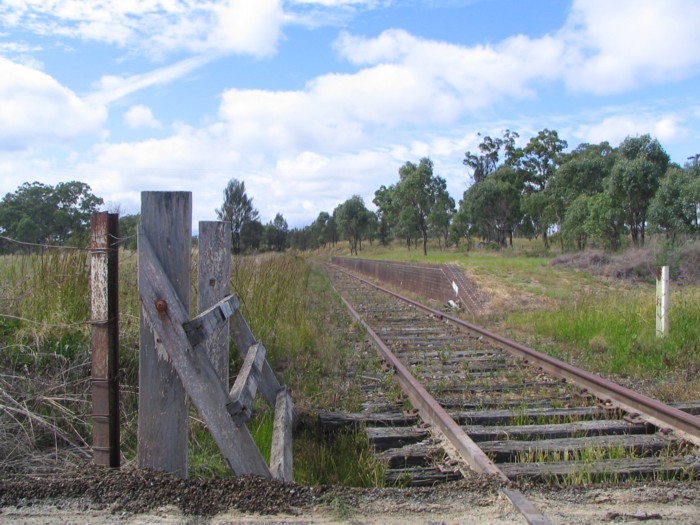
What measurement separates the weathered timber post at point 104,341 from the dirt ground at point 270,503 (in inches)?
5.5

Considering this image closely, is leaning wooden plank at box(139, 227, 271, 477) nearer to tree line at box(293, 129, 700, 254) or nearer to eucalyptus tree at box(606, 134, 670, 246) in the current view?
tree line at box(293, 129, 700, 254)

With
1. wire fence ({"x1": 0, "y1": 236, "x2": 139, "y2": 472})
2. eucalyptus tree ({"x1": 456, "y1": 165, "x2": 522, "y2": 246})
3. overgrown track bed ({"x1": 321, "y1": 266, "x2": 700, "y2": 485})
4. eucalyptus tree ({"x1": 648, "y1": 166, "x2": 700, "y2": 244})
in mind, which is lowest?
overgrown track bed ({"x1": 321, "y1": 266, "x2": 700, "y2": 485})

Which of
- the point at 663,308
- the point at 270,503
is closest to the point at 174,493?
the point at 270,503

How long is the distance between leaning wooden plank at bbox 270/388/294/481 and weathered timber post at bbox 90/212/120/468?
80 centimetres

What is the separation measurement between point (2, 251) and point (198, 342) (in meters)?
2.97

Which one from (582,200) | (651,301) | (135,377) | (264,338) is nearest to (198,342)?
(135,377)

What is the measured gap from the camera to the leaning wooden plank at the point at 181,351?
261 centimetres

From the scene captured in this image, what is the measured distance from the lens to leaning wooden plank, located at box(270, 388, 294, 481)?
3098 mm

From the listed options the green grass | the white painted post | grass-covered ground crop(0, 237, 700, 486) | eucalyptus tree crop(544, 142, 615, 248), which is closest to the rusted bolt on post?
grass-covered ground crop(0, 237, 700, 486)

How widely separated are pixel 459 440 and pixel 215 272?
2046mm

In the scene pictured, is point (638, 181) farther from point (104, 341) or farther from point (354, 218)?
Result: point (354, 218)

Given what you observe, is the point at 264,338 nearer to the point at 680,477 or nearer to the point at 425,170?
the point at 680,477

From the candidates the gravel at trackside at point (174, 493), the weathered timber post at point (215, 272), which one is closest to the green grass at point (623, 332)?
the weathered timber post at point (215, 272)

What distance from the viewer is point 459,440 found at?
12.5 ft
